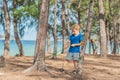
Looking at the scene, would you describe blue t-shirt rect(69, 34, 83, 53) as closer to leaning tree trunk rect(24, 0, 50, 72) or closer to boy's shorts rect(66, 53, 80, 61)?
boy's shorts rect(66, 53, 80, 61)

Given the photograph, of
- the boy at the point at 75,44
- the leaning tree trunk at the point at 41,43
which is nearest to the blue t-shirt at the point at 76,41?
the boy at the point at 75,44

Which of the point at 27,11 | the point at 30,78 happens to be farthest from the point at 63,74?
the point at 27,11

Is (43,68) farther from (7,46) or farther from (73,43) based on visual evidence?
(7,46)

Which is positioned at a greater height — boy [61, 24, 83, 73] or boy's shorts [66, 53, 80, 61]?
boy [61, 24, 83, 73]

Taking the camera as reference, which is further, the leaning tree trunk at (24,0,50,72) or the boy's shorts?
the boy's shorts

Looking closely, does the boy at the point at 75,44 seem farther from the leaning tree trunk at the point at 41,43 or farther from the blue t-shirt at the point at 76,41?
the leaning tree trunk at the point at 41,43

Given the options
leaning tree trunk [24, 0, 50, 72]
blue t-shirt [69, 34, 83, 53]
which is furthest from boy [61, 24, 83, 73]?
leaning tree trunk [24, 0, 50, 72]

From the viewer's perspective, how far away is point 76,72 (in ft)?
35.3

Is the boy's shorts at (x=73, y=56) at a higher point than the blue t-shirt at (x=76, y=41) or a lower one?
lower

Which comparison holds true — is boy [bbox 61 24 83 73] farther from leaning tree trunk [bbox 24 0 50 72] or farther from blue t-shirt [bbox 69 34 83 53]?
leaning tree trunk [bbox 24 0 50 72]

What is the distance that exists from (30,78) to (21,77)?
27 centimetres

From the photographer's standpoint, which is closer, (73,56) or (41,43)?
(41,43)

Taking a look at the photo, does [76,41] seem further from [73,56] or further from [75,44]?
[73,56]

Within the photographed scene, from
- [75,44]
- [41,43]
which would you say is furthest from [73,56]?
[41,43]
